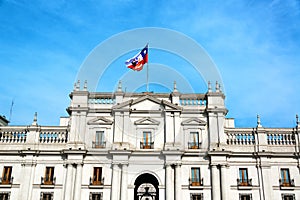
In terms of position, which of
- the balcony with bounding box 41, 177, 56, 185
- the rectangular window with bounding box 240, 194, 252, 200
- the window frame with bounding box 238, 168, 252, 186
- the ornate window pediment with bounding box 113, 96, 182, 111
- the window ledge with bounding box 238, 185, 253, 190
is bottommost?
the rectangular window with bounding box 240, 194, 252, 200

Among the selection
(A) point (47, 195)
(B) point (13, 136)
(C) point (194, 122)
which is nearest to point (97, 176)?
(A) point (47, 195)

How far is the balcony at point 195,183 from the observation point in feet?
133

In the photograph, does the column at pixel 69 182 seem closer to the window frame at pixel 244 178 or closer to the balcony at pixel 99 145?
the balcony at pixel 99 145

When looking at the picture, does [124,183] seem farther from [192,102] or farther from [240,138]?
[240,138]

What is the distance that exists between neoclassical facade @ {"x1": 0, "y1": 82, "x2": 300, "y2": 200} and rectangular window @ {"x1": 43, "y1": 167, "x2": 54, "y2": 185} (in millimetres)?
119

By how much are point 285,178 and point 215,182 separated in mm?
8826

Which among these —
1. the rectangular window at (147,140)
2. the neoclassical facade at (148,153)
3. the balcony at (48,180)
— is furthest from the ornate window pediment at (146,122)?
the balcony at (48,180)

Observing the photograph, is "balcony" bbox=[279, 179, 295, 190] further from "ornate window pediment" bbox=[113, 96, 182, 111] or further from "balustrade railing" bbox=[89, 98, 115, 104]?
"balustrade railing" bbox=[89, 98, 115, 104]

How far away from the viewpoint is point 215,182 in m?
40.4

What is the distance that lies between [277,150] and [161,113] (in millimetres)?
15379

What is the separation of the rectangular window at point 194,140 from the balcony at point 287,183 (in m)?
11.0

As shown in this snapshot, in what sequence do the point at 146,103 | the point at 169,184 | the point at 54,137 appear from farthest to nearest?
the point at 146,103, the point at 54,137, the point at 169,184

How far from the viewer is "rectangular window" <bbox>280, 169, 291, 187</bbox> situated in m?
40.8

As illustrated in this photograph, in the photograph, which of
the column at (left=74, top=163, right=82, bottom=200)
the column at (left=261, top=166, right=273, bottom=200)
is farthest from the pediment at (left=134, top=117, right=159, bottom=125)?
the column at (left=261, top=166, right=273, bottom=200)
